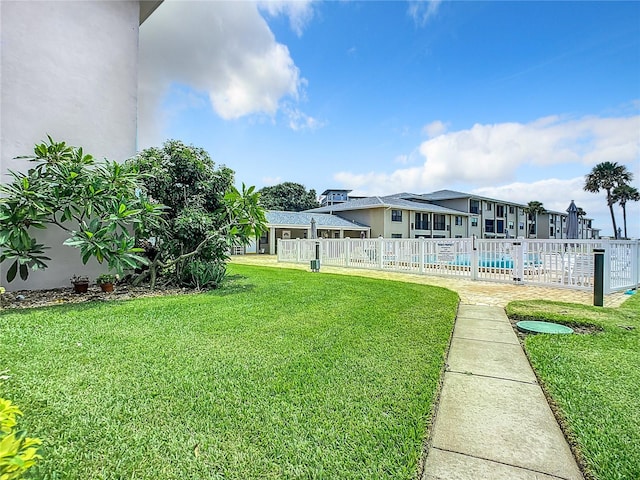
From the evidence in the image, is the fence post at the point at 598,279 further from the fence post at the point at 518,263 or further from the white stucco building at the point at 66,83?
the white stucco building at the point at 66,83

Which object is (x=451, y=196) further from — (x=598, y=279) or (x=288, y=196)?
(x=598, y=279)

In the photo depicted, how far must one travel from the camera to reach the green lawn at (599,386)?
2030 mm

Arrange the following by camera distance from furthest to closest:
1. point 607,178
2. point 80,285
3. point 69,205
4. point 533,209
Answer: point 533,209 < point 607,178 < point 80,285 < point 69,205

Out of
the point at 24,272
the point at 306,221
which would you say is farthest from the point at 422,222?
the point at 24,272

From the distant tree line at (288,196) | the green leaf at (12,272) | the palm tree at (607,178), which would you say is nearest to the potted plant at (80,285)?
the green leaf at (12,272)

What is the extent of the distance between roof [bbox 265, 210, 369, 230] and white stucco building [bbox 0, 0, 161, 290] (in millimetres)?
18437

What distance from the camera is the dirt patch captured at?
20.5 feet

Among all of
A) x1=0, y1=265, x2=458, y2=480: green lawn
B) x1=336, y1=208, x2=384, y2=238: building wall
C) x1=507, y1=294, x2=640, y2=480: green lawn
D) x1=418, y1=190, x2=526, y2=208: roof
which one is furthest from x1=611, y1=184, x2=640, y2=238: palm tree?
x1=0, y1=265, x2=458, y2=480: green lawn

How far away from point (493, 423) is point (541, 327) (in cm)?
327

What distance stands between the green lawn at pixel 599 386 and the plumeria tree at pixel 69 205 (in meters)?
6.64

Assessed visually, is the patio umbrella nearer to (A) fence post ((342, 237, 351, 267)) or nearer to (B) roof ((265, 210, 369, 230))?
(A) fence post ((342, 237, 351, 267))

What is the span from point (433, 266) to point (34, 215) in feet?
37.8

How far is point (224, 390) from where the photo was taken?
2.77 m

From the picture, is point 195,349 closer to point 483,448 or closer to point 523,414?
point 483,448
